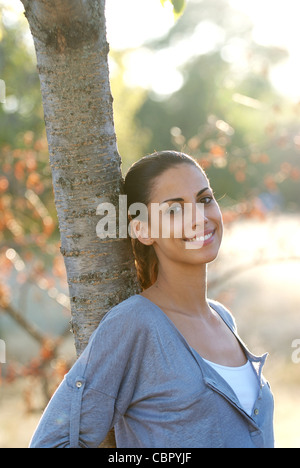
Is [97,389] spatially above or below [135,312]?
below

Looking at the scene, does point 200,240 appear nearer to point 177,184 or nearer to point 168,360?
point 177,184

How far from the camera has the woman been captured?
141 centimetres

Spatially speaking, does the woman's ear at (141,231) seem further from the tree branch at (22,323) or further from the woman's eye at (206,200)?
the tree branch at (22,323)

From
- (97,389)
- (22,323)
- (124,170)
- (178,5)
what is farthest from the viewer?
(124,170)

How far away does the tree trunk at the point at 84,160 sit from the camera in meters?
1.62

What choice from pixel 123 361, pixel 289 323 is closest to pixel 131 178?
pixel 123 361

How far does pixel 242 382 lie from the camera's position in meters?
1.63

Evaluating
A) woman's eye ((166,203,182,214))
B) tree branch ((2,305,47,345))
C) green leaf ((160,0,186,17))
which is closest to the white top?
woman's eye ((166,203,182,214))

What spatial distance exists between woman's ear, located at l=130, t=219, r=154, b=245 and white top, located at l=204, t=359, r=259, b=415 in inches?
14.8

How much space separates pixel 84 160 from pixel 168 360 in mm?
589

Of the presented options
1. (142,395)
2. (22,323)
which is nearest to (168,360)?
(142,395)

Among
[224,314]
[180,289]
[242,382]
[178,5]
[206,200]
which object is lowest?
[242,382]

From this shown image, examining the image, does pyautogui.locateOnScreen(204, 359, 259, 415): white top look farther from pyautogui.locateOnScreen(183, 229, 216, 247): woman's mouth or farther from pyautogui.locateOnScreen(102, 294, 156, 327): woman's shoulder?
pyautogui.locateOnScreen(183, 229, 216, 247): woman's mouth

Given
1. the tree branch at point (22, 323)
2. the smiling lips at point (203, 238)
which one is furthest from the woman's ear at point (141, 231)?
the tree branch at point (22, 323)
